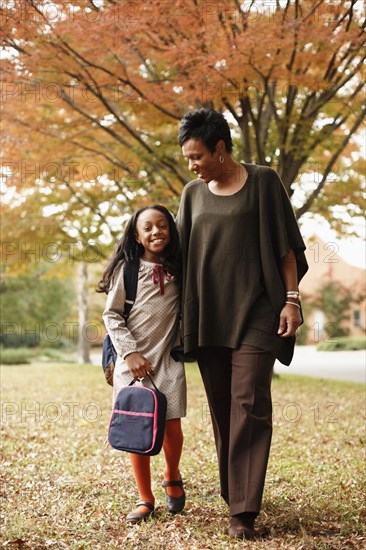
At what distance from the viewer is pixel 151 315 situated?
11.5ft

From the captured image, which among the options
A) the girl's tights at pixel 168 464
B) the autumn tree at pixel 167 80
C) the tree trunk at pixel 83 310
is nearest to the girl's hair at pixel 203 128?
the girl's tights at pixel 168 464

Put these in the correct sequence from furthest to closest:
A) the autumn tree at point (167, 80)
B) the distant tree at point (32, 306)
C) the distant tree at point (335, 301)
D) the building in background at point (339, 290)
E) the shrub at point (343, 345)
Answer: the building in background at point (339, 290)
the distant tree at point (335, 301)
the shrub at point (343, 345)
the distant tree at point (32, 306)
the autumn tree at point (167, 80)

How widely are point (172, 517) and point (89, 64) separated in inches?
226

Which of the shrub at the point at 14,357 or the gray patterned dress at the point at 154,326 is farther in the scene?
the shrub at the point at 14,357

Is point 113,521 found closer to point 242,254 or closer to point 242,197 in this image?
point 242,254

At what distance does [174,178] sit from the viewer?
10.4m

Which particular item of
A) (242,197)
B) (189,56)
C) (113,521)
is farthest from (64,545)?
(189,56)

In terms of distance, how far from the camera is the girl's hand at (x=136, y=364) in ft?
11.2

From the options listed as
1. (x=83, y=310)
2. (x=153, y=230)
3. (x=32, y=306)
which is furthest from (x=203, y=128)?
(x=32, y=306)

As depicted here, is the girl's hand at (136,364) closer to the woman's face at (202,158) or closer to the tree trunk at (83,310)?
the woman's face at (202,158)

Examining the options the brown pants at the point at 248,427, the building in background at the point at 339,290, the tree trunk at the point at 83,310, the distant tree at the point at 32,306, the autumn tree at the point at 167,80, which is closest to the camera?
the brown pants at the point at 248,427

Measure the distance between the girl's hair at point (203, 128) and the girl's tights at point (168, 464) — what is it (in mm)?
1362

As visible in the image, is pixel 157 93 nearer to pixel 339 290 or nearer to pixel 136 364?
pixel 136 364

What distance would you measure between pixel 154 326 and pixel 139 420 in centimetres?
47
